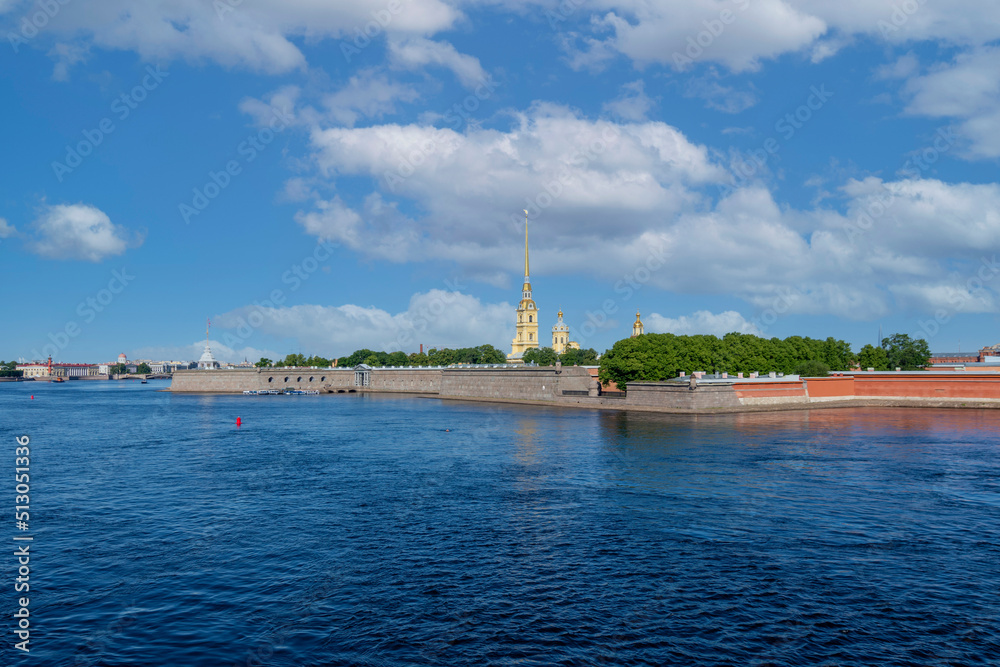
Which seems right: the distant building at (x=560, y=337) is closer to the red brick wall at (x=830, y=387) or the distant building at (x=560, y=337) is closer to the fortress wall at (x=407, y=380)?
the fortress wall at (x=407, y=380)

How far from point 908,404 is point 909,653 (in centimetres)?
5267

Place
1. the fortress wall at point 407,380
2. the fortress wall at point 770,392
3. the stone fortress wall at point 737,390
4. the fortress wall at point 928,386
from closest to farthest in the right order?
the stone fortress wall at point 737,390 < the fortress wall at point 928,386 < the fortress wall at point 770,392 < the fortress wall at point 407,380

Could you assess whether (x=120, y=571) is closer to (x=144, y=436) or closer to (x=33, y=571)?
(x=33, y=571)

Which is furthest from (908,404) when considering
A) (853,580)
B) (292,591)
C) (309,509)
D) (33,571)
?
(33,571)

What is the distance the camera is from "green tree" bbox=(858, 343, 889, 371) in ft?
238

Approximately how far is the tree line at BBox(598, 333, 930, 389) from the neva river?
89.9 feet

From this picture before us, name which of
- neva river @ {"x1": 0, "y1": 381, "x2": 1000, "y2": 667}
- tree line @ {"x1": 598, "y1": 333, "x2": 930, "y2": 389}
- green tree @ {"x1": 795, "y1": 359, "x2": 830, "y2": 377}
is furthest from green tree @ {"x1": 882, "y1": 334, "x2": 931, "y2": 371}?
neva river @ {"x1": 0, "y1": 381, "x2": 1000, "y2": 667}

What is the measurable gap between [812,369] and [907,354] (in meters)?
20.5

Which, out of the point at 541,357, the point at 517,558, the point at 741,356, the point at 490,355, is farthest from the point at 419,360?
the point at 517,558

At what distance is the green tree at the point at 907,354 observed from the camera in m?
73.8

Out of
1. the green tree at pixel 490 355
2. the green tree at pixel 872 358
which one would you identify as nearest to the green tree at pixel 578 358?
the green tree at pixel 490 355

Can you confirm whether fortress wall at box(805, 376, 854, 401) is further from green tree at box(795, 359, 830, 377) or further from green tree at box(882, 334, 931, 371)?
green tree at box(882, 334, 931, 371)

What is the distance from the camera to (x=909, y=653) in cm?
1070

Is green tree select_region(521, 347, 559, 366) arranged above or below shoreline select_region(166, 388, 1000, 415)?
above
